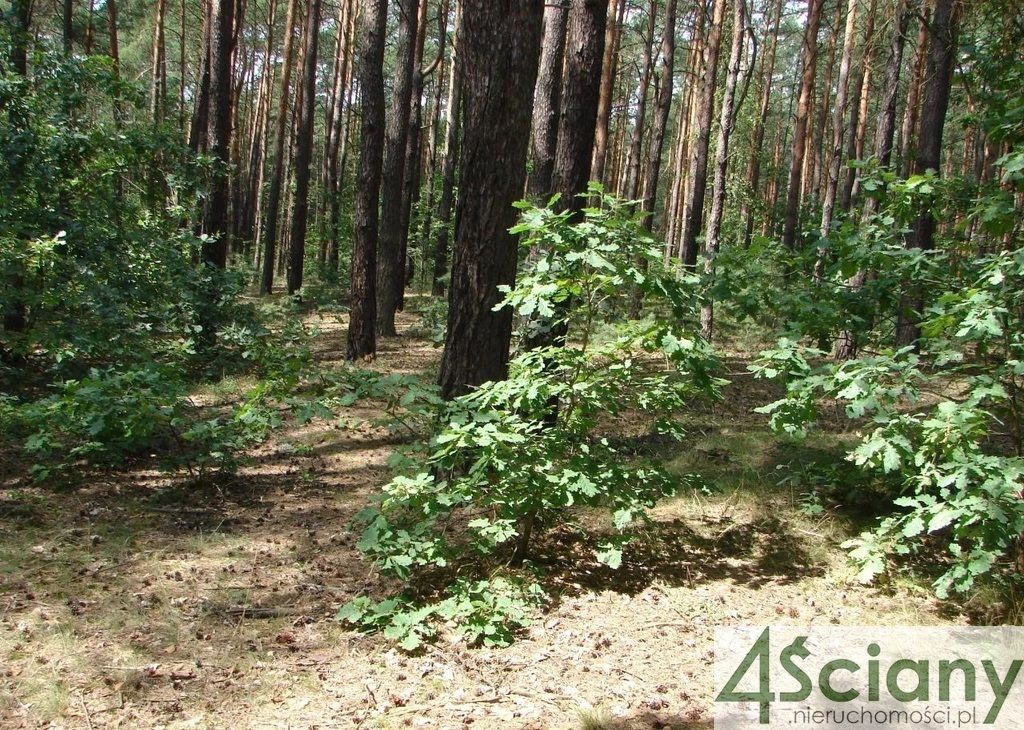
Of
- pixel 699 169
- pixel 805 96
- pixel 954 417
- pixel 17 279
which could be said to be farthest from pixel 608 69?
pixel 954 417

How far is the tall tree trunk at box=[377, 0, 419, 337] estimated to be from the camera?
11859mm

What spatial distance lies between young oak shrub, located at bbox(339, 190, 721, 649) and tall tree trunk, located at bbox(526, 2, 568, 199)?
3101 mm

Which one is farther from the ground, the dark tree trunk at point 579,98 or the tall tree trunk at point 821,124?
the tall tree trunk at point 821,124

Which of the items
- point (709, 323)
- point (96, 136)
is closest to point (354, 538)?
point (96, 136)

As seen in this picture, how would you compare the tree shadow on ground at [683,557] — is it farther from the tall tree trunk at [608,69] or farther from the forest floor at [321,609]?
the tall tree trunk at [608,69]

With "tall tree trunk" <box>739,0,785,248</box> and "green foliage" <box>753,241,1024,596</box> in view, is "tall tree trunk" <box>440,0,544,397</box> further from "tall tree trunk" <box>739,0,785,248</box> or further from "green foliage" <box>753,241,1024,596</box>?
"tall tree trunk" <box>739,0,785,248</box>

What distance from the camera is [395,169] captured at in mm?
12125

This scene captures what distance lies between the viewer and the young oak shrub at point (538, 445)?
12.6 ft

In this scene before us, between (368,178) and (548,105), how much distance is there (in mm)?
3838

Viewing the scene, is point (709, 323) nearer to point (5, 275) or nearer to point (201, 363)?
point (201, 363)

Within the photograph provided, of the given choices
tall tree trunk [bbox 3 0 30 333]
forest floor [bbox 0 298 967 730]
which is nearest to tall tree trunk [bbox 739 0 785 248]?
tall tree trunk [bbox 3 0 30 333]

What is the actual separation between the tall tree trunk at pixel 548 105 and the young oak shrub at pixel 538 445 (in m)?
3.10

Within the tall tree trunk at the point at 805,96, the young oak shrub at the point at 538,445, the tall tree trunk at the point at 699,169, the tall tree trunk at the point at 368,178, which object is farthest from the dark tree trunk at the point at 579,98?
the tall tree trunk at the point at 805,96

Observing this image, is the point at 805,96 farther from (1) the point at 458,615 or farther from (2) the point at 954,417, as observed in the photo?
(1) the point at 458,615
